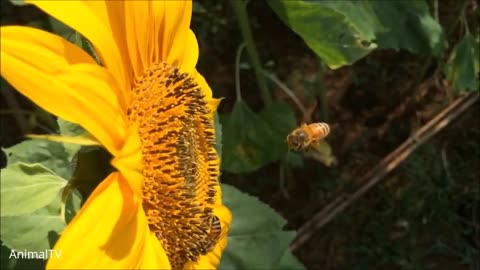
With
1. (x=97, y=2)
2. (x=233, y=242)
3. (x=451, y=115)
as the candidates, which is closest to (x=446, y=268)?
(x=451, y=115)

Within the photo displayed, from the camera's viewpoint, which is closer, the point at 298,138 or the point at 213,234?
the point at 213,234

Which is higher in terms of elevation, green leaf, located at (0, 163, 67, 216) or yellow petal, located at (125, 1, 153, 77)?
yellow petal, located at (125, 1, 153, 77)

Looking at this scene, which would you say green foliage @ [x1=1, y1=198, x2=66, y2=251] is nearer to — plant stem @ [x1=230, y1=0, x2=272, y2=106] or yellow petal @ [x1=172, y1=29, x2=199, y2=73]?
yellow petal @ [x1=172, y1=29, x2=199, y2=73]

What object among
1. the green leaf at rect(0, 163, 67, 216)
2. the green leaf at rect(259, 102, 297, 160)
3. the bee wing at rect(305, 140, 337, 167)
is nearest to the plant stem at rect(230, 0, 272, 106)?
the green leaf at rect(259, 102, 297, 160)

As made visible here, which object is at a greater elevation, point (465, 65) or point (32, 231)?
point (32, 231)

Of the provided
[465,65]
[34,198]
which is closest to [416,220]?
[465,65]

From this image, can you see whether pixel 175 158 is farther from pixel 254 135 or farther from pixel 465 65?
pixel 465 65

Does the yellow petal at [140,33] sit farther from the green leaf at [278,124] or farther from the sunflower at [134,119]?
the green leaf at [278,124]
